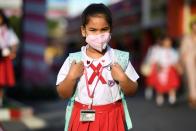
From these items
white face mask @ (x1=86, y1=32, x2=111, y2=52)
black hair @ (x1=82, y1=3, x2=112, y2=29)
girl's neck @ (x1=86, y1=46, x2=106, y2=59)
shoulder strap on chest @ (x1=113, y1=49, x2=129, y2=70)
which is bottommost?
shoulder strap on chest @ (x1=113, y1=49, x2=129, y2=70)

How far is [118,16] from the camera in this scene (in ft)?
104

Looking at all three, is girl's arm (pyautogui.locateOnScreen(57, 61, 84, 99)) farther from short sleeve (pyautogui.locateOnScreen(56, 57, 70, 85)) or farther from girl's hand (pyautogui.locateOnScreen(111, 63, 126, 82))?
girl's hand (pyautogui.locateOnScreen(111, 63, 126, 82))

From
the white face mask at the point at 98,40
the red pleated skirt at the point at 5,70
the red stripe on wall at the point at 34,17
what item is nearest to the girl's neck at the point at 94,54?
the white face mask at the point at 98,40

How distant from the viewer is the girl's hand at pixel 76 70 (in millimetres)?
4277

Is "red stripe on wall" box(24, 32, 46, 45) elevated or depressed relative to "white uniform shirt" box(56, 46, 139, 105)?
depressed

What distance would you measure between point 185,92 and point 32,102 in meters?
4.27

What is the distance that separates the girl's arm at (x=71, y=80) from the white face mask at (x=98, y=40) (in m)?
0.16

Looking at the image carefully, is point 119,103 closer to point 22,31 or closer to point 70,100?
point 70,100

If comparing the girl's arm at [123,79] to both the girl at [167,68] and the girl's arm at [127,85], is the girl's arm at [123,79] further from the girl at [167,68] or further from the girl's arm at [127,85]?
the girl at [167,68]

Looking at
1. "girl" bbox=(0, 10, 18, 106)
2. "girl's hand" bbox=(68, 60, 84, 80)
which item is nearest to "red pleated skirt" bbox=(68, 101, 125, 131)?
"girl's hand" bbox=(68, 60, 84, 80)

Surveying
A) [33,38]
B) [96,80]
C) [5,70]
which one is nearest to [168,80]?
[33,38]

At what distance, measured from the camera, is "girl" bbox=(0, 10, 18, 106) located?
1005 centimetres

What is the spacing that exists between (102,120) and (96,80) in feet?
0.97

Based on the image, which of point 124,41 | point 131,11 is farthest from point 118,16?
point 131,11
